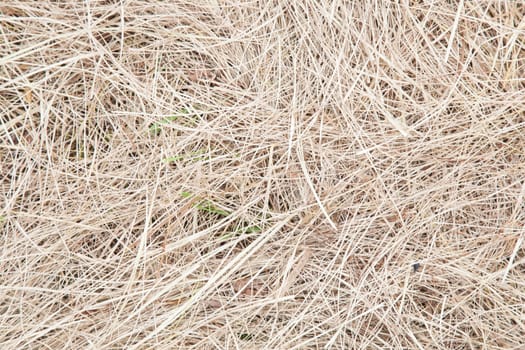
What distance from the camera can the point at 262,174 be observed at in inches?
81.2

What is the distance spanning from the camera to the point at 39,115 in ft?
6.89

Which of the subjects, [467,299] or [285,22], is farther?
[285,22]

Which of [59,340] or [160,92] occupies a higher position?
[160,92]

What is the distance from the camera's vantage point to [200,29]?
211 centimetres

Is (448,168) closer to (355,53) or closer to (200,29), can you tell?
(355,53)

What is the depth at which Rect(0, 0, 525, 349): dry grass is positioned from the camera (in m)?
1.96

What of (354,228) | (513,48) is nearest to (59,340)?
(354,228)

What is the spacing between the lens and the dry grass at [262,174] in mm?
1965

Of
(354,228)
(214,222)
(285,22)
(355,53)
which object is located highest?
(285,22)

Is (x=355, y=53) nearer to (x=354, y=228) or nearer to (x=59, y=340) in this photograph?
(x=354, y=228)

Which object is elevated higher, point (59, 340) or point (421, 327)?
point (59, 340)

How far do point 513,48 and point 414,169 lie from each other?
1.71 feet

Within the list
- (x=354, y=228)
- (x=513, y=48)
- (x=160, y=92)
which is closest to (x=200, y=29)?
(x=160, y=92)

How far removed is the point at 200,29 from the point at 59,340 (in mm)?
1106
